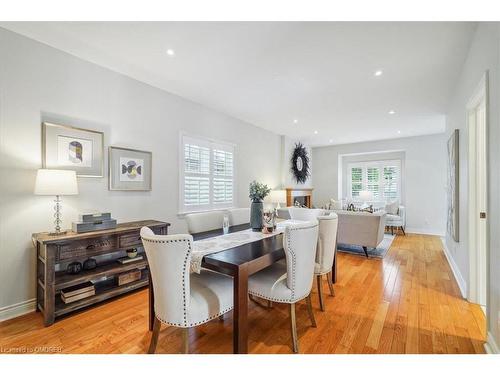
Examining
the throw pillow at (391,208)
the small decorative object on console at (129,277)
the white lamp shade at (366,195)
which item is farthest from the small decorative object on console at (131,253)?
the white lamp shade at (366,195)

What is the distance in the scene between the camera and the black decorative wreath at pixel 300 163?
6621mm

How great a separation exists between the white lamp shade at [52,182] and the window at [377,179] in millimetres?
7324

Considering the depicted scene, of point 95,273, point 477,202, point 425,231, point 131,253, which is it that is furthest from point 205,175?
point 425,231

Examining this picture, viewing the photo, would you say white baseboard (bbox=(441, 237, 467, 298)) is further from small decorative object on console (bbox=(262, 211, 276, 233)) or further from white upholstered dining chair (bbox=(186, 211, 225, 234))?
white upholstered dining chair (bbox=(186, 211, 225, 234))

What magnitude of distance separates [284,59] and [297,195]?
430 centimetres

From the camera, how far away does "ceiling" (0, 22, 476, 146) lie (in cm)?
206

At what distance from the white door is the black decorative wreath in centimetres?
423

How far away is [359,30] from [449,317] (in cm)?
274

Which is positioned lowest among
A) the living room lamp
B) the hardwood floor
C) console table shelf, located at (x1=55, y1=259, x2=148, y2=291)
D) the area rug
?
the hardwood floor

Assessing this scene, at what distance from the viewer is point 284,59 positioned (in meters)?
2.54

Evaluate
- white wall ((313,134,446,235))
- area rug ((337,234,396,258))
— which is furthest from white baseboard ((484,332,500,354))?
white wall ((313,134,446,235))
